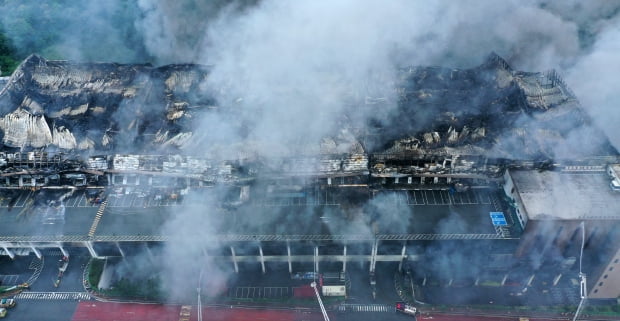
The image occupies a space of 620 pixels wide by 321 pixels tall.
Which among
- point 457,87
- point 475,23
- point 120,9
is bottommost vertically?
point 457,87

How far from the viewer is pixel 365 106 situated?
41844 millimetres

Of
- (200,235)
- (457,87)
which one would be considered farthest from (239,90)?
(457,87)

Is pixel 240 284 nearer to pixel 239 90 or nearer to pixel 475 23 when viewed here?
pixel 239 90

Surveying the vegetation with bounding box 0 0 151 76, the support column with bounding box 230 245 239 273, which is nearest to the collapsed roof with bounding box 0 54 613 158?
the vegetation with bounding box 0 0 151 76

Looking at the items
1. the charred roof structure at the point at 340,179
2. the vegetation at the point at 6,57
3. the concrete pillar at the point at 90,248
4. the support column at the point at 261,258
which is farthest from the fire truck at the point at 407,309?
the vegetation at the point at 6,57

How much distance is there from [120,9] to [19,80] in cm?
1631

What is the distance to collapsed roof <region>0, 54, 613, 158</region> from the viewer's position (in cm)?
3909

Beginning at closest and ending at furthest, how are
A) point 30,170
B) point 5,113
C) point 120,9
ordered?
point 30,170 < point 5,113 < point 120,9

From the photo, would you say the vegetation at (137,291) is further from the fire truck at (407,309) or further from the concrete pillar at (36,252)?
the fire truck at (407,309)

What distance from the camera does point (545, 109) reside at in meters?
41.3

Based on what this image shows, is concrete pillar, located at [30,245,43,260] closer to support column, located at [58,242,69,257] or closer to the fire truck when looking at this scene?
support column, located at [58,242,69,257]

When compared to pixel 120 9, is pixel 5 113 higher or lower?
lower

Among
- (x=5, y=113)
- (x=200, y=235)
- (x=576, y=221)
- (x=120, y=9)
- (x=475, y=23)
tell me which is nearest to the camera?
(x=576, y=221)

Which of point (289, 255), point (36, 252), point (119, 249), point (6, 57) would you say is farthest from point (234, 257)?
point (6, 57)
